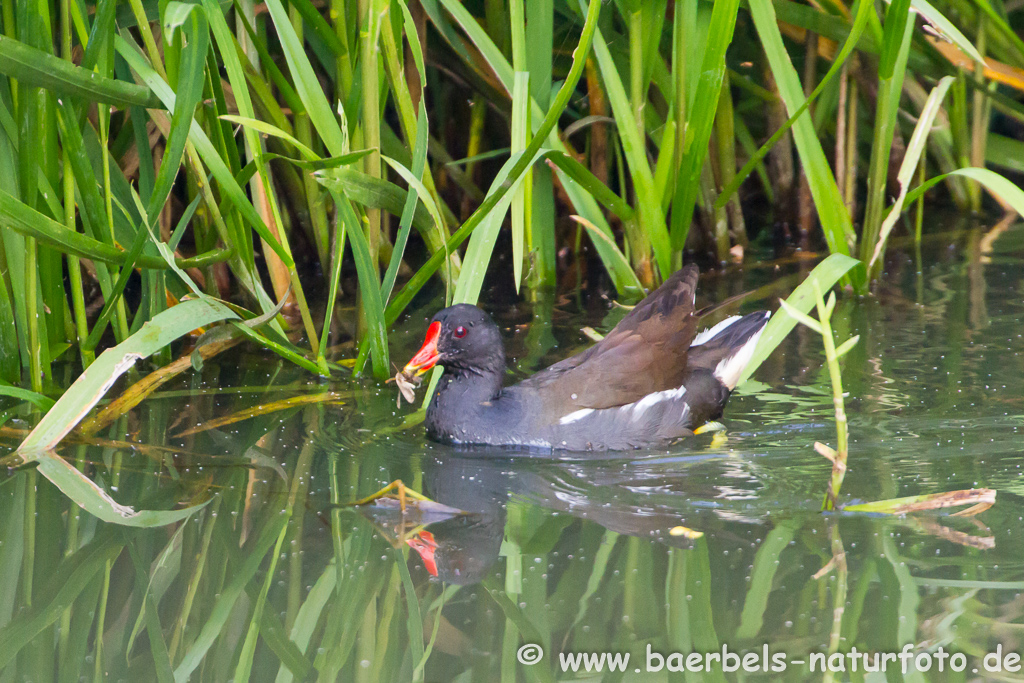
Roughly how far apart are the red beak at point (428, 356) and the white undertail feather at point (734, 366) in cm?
83

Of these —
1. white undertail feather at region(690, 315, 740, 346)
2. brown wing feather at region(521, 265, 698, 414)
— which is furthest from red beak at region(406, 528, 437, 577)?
white undertail feather at region(690, 315, 740, 346)

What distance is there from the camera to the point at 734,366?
3084 millimetres

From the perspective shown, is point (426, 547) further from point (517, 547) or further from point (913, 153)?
point (913, 153)

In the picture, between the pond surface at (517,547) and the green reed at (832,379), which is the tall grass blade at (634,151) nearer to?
the pond surface at (517,547)

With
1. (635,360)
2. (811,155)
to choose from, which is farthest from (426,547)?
(811,155)

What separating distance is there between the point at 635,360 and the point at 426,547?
996 mm

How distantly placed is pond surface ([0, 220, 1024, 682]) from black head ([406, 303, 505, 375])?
0.74 ft

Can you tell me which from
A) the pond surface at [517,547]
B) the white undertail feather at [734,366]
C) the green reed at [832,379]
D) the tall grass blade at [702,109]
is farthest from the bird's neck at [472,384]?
the green reed at [832,379]

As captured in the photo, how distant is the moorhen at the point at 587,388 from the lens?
9.34 ft

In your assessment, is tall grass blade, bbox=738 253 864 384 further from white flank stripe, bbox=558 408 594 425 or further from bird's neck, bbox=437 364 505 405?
bird's neck, bbox=437 364 505 405

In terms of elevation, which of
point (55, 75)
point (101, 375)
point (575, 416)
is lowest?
point (575, 416)

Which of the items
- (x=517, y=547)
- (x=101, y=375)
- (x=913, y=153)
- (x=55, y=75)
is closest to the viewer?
(x=517, y=547)

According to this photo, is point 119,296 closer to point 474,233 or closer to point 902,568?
point 474,233

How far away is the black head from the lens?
2879mm
